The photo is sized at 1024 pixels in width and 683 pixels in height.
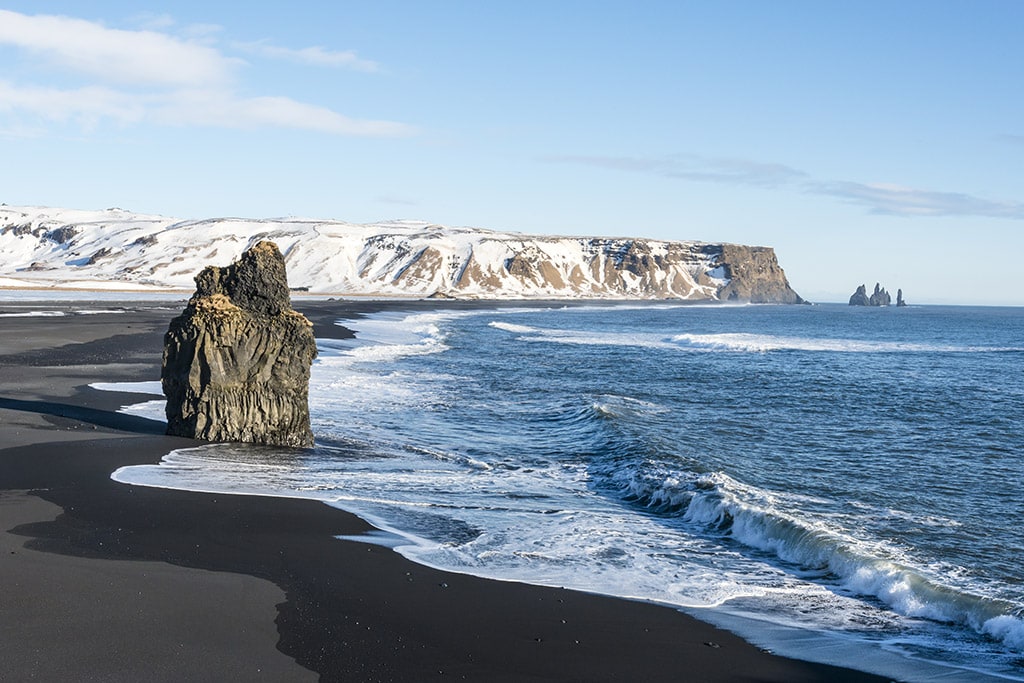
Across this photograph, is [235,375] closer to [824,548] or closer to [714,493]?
[714,493]

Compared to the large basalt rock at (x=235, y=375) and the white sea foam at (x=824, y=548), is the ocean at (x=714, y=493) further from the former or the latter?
the large basalt rock at (x=235, y=375)

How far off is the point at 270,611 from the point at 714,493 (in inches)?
317

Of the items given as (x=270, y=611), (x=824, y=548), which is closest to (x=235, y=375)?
(x=270, y=611)

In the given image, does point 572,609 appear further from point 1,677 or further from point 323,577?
point 1,677

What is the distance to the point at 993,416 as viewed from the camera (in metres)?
25.2

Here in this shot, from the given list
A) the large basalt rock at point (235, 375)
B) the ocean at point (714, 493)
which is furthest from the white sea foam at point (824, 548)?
the large basalt rock at point (235, 375)

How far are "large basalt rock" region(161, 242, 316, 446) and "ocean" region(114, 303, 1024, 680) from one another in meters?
0.56

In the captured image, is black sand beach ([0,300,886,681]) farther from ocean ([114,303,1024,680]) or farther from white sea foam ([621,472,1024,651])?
white sea foam ([621,472,1024,651])

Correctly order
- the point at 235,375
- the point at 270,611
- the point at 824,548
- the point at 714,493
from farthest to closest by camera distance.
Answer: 1. the point at 235,375
2. the point at 714,493
3. the point at 824,548
4. the point at 270,611

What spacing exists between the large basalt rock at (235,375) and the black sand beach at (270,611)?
378cm

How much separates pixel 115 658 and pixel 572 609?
13.8ft

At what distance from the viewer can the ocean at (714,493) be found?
926 centimetres

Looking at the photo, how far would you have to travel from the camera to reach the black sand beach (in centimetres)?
693

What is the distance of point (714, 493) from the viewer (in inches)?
550
